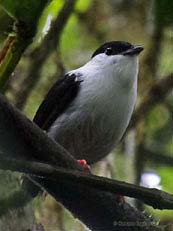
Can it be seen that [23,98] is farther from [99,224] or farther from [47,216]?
[99,224]

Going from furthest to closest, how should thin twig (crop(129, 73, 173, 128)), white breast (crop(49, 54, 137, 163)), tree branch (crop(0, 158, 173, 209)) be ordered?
1. thin twig (crop(129, 73, 173, 128))
2. white breast (crop(49, 54, 137, 163))
3. tree branch (crop(0, 158, 173, 209))

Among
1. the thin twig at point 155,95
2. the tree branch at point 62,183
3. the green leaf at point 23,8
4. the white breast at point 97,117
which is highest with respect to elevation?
the green leaf at point 23,8

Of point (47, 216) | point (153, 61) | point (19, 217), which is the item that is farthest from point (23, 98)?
point (19, 217)

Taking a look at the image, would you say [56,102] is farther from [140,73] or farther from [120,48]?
[140,73]

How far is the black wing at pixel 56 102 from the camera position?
133 inches

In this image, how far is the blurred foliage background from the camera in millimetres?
3428

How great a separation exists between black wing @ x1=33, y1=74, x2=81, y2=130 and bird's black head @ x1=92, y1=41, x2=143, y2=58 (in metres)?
0.30

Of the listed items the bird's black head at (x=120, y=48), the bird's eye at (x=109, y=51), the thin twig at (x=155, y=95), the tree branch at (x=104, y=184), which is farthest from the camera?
the thin twig at (x=155, y=95)

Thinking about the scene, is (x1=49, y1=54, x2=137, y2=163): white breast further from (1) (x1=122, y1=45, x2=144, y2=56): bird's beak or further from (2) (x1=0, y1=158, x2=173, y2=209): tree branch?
(2) (x1=0, y1=158, x2=173, y2=209): tree branch

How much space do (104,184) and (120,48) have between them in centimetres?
261

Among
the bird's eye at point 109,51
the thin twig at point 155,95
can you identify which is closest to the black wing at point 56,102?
the bird's eye at point 109,51

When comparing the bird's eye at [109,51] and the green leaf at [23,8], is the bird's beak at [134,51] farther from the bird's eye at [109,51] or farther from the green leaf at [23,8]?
the green leaf at [23,8]

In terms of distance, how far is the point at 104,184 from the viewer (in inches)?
36.4

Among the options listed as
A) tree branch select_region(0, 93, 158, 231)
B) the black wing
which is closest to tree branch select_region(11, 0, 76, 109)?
the black wing
